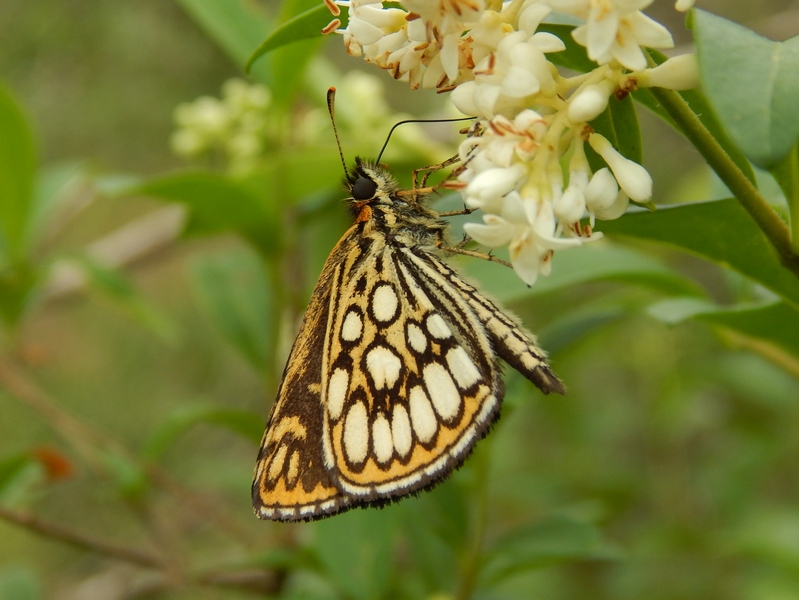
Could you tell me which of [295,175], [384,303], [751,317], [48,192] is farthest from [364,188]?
[48,192]

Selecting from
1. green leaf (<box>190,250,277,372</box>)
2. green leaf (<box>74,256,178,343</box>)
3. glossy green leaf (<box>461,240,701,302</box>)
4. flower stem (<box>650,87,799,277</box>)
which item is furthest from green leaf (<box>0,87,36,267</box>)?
flower stem (<box>650,87,799,277</box>)

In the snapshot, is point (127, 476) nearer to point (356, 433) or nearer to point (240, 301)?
point (240, 301)

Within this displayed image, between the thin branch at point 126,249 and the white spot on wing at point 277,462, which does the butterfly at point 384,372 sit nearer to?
the white spot on wing at point 277,462

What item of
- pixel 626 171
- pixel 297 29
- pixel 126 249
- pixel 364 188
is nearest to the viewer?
pixel 626 171

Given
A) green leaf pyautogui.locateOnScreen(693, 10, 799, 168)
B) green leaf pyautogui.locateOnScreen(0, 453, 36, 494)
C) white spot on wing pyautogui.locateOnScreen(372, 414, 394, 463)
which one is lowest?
green leaf pyautogui.locateOnScreen(0, 453, 36, 494)

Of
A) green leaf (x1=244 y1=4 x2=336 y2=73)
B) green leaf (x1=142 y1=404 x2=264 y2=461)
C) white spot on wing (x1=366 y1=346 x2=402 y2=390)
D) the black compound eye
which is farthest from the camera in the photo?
green leaf (x1=142 y1=404 x2=264 y2=461)

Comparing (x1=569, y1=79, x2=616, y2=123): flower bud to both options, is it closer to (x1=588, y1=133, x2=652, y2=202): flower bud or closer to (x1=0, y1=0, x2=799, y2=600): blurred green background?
(x1=588, y1=133, x2=652, y2=202): flower bud

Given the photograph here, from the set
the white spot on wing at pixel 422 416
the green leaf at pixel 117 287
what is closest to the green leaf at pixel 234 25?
the green leaf at pixel 117 287
